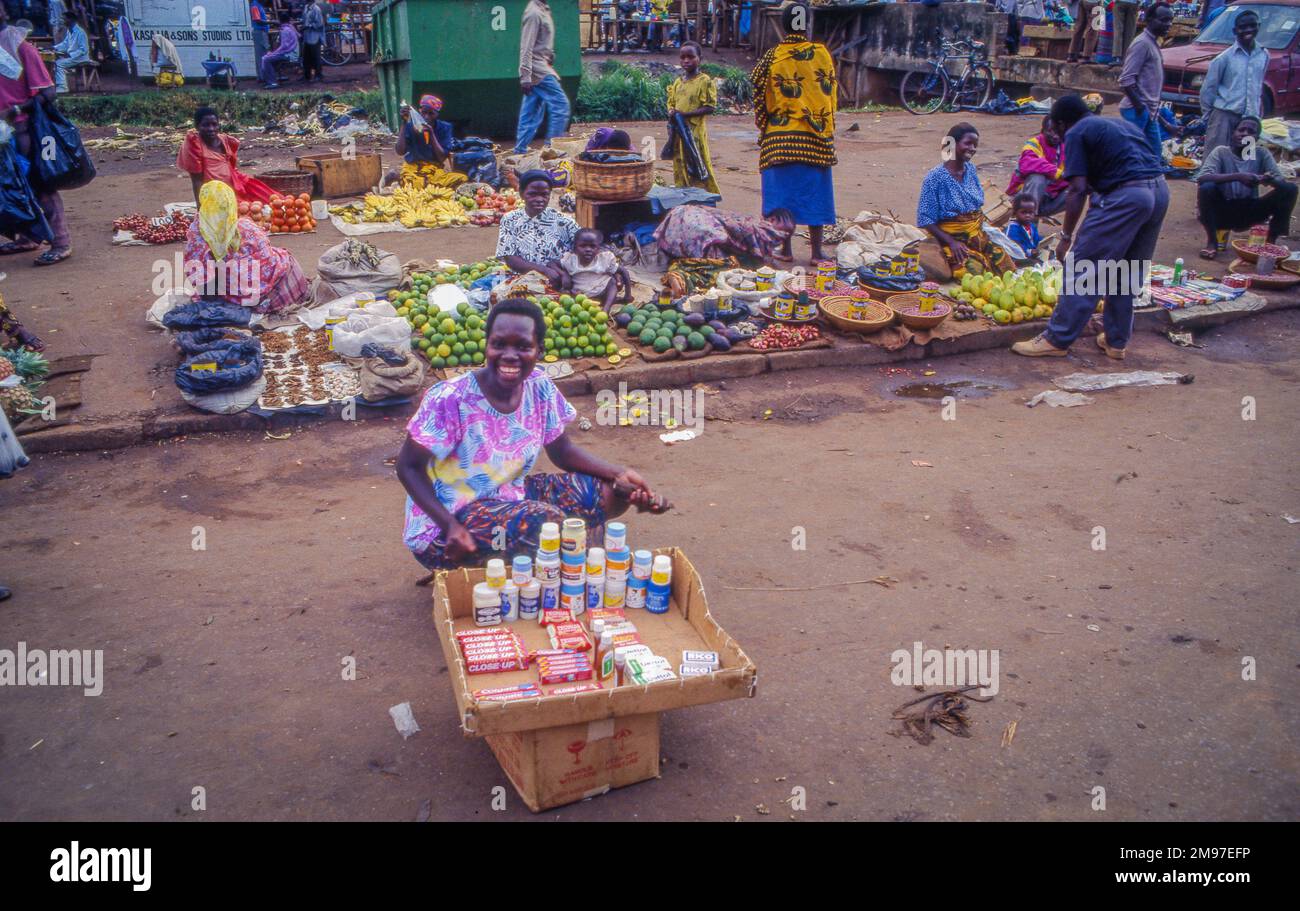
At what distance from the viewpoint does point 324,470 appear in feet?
18.2

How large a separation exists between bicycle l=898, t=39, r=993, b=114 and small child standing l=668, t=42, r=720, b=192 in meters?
10.2

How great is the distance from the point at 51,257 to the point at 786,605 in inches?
308

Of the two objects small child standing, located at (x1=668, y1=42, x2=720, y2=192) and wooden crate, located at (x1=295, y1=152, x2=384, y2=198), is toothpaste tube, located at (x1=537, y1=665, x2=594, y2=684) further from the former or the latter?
wooden crate, located at (x1=295, y1=152, x2=384, y2=198)

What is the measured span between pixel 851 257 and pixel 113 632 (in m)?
6.63

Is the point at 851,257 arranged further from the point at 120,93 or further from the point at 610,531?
the point at 120,93

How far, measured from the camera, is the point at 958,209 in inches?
321

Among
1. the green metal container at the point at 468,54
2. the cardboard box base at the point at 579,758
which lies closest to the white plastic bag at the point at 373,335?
the cardboard box base at the point at 579,758

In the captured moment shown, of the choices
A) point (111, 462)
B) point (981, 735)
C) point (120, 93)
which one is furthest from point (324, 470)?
point (120, 93)

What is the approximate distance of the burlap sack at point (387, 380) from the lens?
6.17 m

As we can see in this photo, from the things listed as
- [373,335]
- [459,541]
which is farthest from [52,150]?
[459,541]

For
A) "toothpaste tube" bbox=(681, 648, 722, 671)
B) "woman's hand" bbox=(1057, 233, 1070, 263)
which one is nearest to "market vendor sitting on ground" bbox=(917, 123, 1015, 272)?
"woman's hand" bbox=(1057, 233, 1070, 263)

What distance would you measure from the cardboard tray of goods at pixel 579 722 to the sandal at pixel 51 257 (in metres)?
7.49

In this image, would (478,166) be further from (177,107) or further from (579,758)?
(579,758)

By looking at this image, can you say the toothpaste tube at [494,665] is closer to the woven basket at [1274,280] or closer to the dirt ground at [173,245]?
the dirt ground at [173,245]
